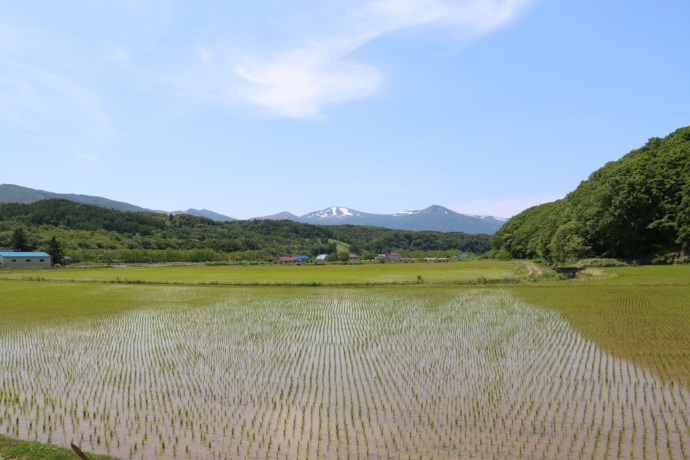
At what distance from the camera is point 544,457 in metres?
7.36

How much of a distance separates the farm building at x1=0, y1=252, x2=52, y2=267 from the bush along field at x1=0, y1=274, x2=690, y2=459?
81.0 m

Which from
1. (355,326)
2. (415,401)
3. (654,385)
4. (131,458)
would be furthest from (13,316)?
(654,385)

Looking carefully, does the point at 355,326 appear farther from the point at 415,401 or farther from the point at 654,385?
the point at 654,385

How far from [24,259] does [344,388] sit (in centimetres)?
10180

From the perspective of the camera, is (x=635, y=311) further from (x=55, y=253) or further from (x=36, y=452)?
(x=55, y=253)

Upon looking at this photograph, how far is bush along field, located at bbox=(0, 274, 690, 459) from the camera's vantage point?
8.12 metres

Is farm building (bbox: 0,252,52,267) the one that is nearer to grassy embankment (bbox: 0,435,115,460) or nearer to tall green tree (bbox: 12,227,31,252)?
tall green tree (bbox: 12,227,31,252)

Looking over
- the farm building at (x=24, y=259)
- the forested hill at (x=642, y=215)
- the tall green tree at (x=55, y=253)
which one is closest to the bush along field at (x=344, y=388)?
the forested hill at (x=642, y=215)

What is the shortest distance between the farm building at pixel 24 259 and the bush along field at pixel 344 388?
8096 centimetres

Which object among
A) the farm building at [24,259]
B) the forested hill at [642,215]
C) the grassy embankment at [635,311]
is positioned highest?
the forested hill at [642,215]

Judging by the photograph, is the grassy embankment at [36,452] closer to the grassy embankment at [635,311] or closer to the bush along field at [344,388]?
the bush along field at [344,388]

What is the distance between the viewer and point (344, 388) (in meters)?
11.4

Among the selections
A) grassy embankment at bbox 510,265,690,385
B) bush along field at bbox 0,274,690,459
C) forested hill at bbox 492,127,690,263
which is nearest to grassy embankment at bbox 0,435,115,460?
bush along field at bbox 0,274,690,459

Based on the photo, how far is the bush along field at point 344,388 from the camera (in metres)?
8.12
